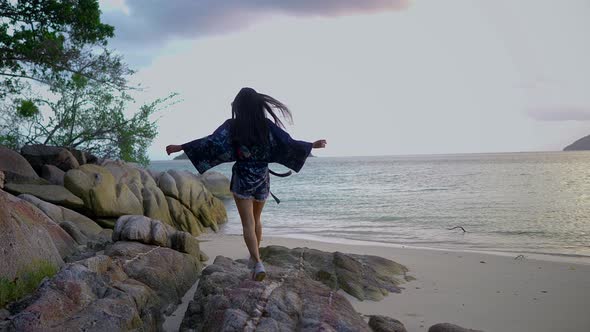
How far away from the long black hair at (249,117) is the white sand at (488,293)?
271 centimetres

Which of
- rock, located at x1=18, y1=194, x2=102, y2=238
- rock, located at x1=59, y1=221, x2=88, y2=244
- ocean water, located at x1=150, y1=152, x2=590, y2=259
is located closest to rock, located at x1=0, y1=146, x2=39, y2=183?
rock, located at x1=18, y1=194, x2=102, y2=238

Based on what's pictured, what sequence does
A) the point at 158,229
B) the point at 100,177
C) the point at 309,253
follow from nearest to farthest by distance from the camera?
the point at 158,229
the point at 309,253
the point at 100,177

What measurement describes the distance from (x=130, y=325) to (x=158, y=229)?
3.05 meters

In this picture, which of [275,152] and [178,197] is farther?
[178,197]

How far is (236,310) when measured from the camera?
3889 mm

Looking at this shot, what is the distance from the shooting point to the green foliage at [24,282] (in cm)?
452

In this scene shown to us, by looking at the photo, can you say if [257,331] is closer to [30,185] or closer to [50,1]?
[30,185]

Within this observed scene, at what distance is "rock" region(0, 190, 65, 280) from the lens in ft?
15.6

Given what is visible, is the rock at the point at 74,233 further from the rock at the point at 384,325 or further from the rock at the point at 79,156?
the rock at the point at 79,156

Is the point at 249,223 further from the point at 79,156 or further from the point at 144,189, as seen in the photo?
the point at 79,156

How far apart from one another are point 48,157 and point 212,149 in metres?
9.00

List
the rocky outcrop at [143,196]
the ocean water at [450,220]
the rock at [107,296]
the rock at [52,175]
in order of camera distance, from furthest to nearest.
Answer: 1. the ocean water at [450,220]
2. the rock at [52,175]
3. the rocky outcrop at [143,196]
4. the rock at [107,296]

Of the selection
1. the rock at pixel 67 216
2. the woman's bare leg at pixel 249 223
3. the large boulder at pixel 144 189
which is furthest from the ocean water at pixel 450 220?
the woman's bare leg at pixel 249 223

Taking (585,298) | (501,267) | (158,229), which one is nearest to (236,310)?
(158,229)
